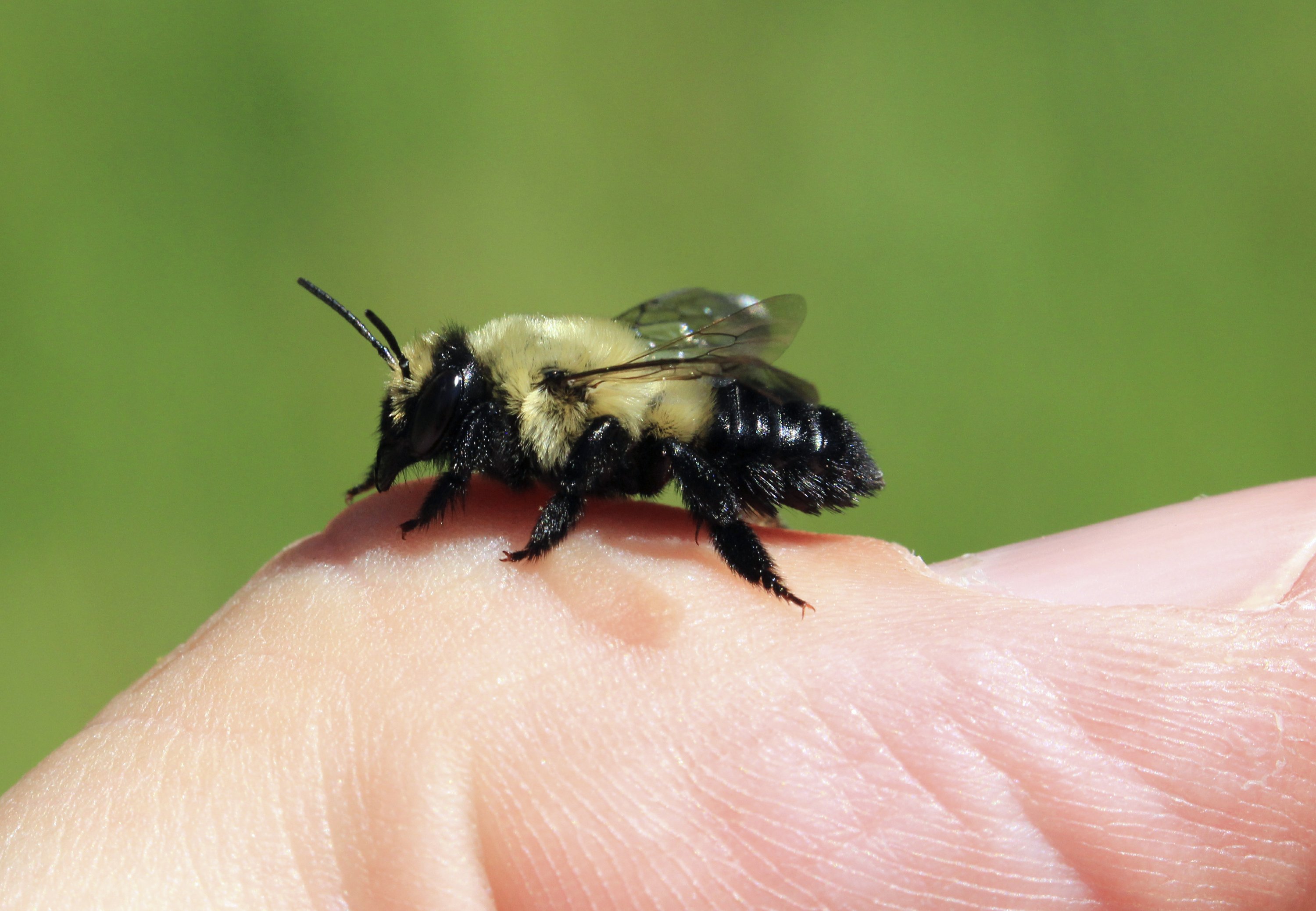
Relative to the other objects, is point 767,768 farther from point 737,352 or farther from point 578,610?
→ point 737,352

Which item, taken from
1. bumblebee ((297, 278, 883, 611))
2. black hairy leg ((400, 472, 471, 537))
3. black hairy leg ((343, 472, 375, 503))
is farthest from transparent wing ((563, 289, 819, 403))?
black hairy leg ((343, 472, 375, 503))

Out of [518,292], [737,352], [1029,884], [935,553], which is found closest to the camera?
[1029,884]

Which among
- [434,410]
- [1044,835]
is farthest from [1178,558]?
[434,410]

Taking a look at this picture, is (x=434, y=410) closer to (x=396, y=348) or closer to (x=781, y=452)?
(x=396, y=348)

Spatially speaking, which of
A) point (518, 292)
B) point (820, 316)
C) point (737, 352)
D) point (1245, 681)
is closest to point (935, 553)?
point (820, 316)

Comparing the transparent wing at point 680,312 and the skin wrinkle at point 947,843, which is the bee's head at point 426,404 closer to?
the transparent wing at point 680,312

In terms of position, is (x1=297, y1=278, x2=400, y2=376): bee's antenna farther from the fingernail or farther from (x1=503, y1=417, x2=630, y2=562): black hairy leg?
the fingernail

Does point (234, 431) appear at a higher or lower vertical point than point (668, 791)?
higher
